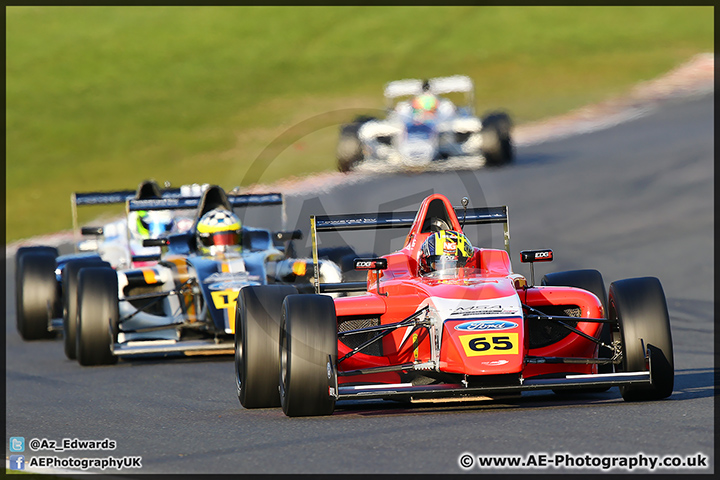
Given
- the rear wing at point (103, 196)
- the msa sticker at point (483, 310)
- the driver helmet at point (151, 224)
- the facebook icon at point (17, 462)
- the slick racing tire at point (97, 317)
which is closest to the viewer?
the facebook icon at point (17, 462)

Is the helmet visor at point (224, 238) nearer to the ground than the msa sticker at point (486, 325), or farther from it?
farther from it

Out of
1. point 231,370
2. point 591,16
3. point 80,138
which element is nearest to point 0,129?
point 80,138

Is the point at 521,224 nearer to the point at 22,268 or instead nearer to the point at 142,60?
the point at 22,268

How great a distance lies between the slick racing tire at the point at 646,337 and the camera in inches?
364

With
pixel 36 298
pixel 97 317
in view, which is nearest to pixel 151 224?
pixel 36 298

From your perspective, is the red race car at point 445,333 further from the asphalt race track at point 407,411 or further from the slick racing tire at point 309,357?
the asphalt race track at point 407,411

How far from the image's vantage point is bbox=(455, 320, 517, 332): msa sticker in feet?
29.0

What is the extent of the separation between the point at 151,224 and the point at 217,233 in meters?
3.52

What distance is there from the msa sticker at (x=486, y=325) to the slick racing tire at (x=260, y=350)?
1804mm

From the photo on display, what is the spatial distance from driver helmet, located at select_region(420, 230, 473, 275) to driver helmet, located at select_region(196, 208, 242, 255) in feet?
18.4

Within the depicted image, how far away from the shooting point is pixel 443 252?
399 inches

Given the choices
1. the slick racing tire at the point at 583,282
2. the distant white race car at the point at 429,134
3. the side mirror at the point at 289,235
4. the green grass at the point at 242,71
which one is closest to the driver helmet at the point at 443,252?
the slick racing tire at the point at 583,282

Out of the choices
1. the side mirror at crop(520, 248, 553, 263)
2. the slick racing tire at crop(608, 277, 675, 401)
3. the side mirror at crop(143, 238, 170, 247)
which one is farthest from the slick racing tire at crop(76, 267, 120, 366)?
the slick racing tire at crop(608, 277, 675, 401)

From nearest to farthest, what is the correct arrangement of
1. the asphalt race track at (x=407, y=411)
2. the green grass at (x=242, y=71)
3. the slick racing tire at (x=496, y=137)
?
1. the asphalt race track at (x=407, y=411)
2. the slick racing tire at (x=496, y=137)
3. the green grass at (x=242, y=71)
